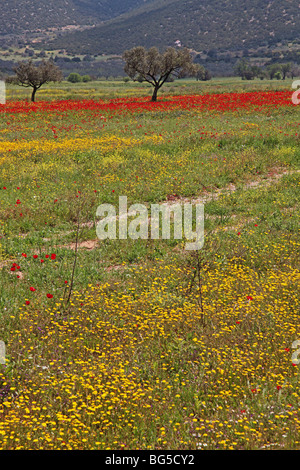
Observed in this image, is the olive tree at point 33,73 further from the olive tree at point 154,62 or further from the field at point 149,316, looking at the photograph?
the field at point 149,316

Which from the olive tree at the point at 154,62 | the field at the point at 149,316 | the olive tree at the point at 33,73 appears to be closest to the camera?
the field at the point at 149,316

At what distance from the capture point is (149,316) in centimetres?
660

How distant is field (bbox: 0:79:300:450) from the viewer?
14.5 feet

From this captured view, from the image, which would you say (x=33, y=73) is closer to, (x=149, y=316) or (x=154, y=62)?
(x=154, y=62)

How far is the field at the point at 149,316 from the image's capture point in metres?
4.43

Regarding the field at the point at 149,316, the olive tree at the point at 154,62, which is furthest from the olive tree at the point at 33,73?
the field at the point at 149,316

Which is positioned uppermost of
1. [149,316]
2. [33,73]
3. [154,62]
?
[154,62]

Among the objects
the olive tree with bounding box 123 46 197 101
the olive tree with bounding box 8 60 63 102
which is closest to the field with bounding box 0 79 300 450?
the olive tree with bounding box 123 46 197 101

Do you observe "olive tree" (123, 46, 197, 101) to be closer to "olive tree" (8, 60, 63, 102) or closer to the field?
"olive tree" (8, 60, 63, 102)

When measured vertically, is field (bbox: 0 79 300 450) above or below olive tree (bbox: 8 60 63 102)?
below

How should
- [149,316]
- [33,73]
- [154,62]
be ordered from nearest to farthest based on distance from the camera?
[149,316]
[154,62]
[33,73]

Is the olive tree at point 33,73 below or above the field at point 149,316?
above

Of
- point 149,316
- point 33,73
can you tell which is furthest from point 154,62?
point 149,316
